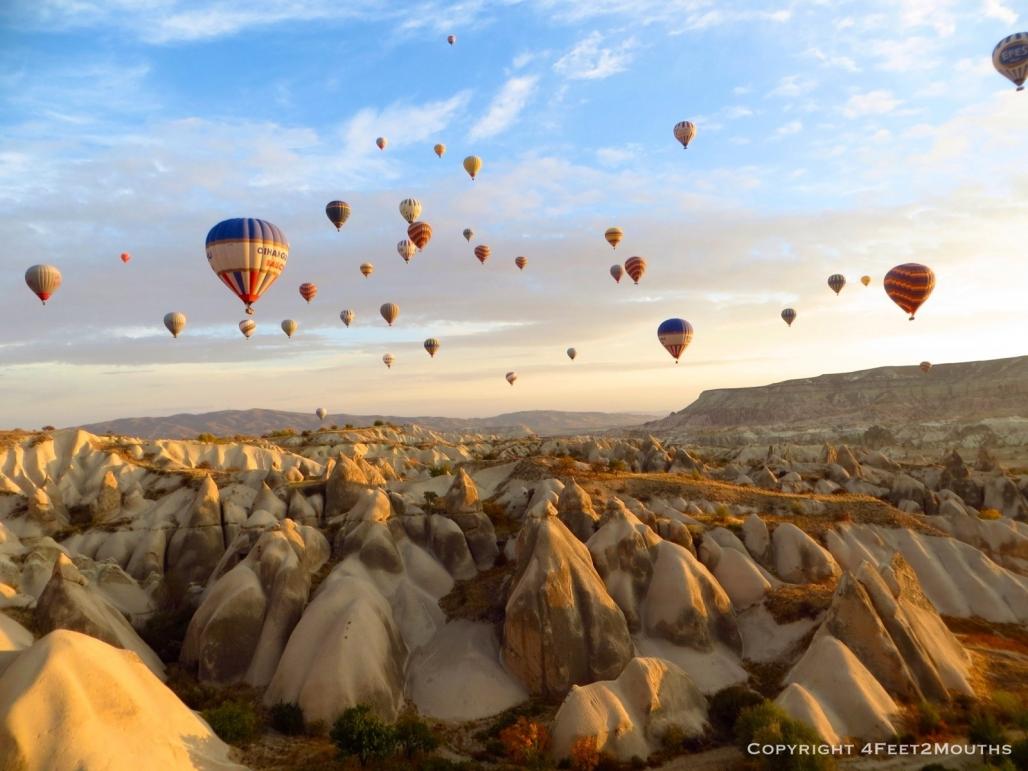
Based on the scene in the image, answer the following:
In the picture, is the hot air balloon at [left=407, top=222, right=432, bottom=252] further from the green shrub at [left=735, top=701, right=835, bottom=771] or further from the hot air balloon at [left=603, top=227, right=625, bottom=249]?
the green shrub at [left=735, top=701, right=835, bottom=771]

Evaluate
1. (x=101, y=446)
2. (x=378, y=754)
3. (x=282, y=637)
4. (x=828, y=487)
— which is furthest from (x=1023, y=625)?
(x=101, y=446)

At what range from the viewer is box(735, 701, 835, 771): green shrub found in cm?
2002

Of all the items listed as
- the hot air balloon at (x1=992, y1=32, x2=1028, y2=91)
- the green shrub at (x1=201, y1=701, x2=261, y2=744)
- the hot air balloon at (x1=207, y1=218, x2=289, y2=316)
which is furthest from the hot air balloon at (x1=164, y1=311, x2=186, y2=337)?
the hot air balloon at (x1=992, y1=32, x2=1028, y2=91)

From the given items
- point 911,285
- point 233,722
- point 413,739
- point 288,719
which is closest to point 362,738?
point 413,739

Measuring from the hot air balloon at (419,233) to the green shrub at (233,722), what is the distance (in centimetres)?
6426

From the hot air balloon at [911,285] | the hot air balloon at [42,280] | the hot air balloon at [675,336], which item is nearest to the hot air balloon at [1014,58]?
the hot air balloon at [911,285]

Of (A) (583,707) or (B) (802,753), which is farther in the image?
(A) (583,707)

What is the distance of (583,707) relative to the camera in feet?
74.3

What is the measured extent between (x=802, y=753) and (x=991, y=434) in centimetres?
14878

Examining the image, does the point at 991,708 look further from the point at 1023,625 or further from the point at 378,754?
the point at 378,754

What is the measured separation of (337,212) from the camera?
7550 cm

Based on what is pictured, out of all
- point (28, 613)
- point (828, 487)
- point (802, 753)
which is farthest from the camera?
point (828, 487)

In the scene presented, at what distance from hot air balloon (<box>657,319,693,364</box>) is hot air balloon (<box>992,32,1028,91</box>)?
3826 cm

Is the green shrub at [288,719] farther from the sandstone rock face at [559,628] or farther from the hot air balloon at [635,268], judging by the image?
the hot air balloon at [635,268]
